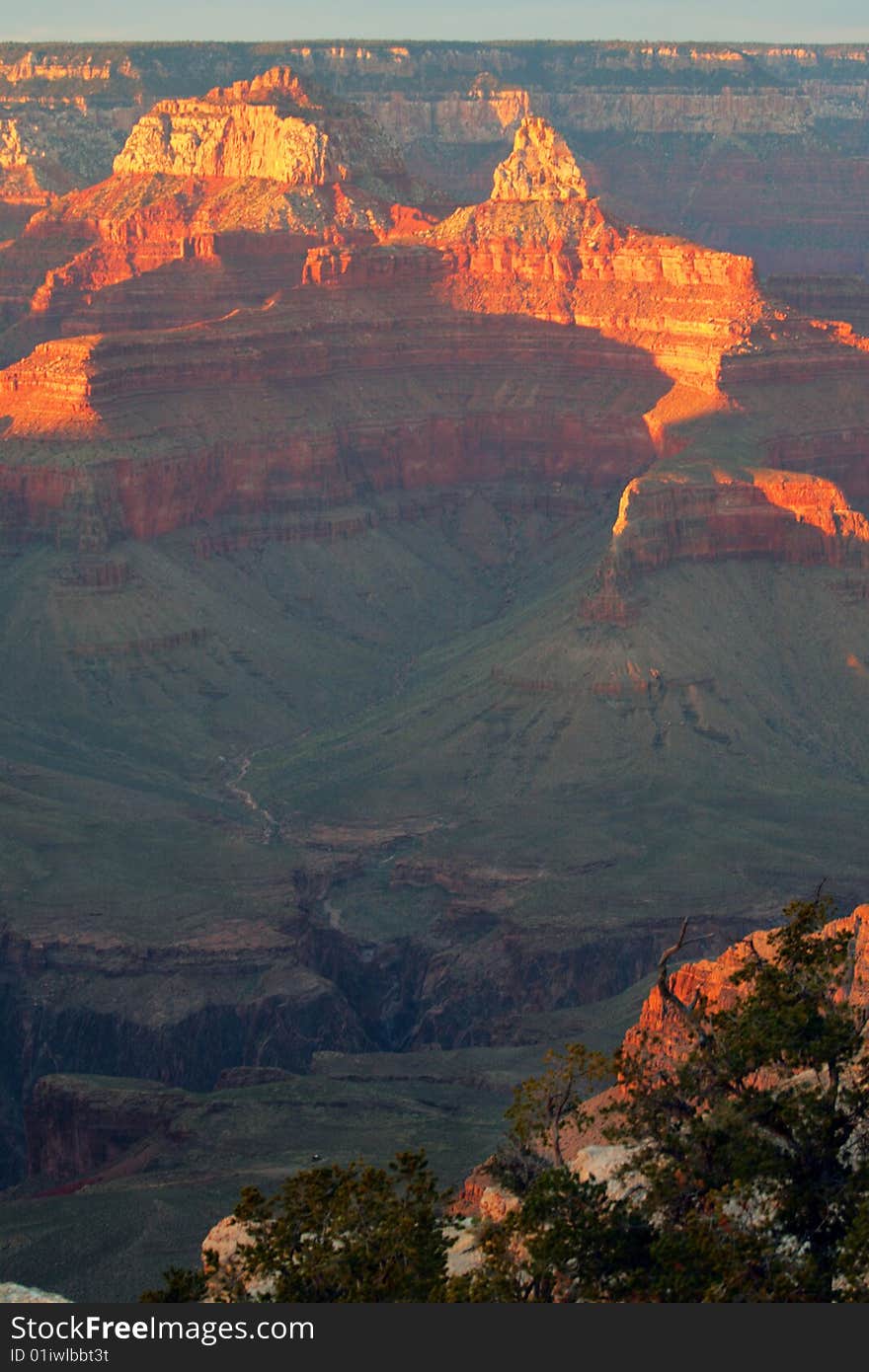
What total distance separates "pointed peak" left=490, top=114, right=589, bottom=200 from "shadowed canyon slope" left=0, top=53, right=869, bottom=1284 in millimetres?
691

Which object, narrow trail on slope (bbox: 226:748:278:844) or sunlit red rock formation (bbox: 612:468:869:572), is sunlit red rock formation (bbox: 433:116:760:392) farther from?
narrow trail on slope (bbox: 226:748:278:844)

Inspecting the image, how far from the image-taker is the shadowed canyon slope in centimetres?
9400

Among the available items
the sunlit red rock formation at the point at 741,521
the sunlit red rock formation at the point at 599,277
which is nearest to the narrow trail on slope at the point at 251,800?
the sunlit red rock formation at the point at 741,521

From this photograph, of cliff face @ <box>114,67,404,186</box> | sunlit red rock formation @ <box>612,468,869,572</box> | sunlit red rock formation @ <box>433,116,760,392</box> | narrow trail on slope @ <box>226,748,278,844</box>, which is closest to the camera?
narrow trail on slope @ <box>226,748,278,844</box>

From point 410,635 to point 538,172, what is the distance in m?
49.7

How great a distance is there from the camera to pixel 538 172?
17488cm

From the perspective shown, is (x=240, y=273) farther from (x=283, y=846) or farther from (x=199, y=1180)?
(x=199, y=1180)

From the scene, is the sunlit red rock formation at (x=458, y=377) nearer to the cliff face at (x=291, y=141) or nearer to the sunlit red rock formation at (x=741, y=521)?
Answer: the sunlit red rock formation at (x=741, y=521)

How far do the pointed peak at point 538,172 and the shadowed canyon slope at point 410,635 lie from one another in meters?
0.69

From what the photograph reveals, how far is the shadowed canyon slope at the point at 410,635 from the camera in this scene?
9400 centimetres

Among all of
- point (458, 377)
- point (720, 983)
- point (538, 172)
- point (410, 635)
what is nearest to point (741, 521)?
point (410, 635)

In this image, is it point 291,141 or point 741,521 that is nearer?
point 741,521

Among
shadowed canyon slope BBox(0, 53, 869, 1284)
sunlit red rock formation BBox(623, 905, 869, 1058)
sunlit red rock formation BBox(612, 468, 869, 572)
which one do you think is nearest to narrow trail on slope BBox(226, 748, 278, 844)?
shadowed canyon slope BBox(0, 53, 869, 1284)

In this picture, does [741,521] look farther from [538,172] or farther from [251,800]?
[538,172]
